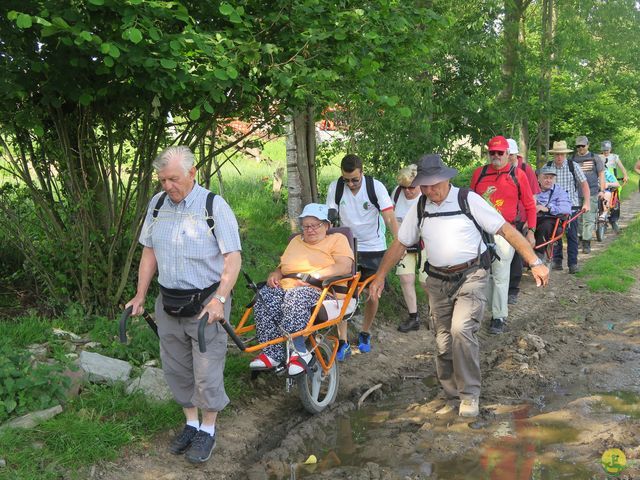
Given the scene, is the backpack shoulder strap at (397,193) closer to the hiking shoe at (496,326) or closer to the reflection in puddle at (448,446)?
the hiking shoe at (496,326)

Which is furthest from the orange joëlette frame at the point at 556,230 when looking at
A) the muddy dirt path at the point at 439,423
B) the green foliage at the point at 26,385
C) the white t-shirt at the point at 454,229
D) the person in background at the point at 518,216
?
the green foliage at the point at 26,385

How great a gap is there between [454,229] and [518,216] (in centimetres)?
346

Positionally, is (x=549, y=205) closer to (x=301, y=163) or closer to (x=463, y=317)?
(x=301, y=163)

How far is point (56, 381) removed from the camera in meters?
5.55

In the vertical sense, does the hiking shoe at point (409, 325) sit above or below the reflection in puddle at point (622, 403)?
below

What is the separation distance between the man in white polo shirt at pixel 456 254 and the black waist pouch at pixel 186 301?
1957 millimetres

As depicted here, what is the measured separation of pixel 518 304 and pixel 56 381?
22.2 feet

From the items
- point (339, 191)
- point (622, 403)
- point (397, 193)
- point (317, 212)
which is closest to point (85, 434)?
point (317, 212)

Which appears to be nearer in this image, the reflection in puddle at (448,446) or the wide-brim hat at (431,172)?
the reflection in puddle at (448,446)

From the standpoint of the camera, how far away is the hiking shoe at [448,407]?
6285mm

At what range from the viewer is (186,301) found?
16.4 ft

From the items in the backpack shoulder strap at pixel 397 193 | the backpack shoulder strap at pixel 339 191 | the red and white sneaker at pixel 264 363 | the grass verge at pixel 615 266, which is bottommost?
the grass verge at pixel 615 266

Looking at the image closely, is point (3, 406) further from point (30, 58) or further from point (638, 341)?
point (638, 341)

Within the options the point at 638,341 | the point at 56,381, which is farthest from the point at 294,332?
the point at 638,341
